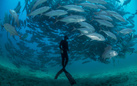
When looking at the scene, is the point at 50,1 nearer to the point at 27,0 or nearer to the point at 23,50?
the point at 27,0

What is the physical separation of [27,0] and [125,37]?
9413mm

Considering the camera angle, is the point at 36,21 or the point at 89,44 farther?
the point at 89,44

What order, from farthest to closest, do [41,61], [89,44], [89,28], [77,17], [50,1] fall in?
[41,61], [89,44], [50,1], [89,28], [77,17]

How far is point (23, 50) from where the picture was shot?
18.2 m

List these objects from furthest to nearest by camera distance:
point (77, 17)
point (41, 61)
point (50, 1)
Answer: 1. point (41, 61)
2. point (50, 1)
3. point (77, 17)

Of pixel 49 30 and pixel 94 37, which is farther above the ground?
pixel 49 30

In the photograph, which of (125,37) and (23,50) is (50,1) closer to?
(125,37)

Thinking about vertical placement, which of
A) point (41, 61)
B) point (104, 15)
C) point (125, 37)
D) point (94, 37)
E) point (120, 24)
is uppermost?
point (41, 61)

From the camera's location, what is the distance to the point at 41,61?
19812mm

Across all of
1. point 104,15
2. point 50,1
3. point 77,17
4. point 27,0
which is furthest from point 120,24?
point 27,0

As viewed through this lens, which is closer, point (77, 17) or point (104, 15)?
point (77, 17)

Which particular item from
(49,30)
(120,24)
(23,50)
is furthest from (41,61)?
→ (120,24)

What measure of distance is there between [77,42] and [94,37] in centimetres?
533

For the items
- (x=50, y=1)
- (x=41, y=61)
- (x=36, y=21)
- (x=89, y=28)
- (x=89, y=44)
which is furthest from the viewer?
(x=41, y=61)
